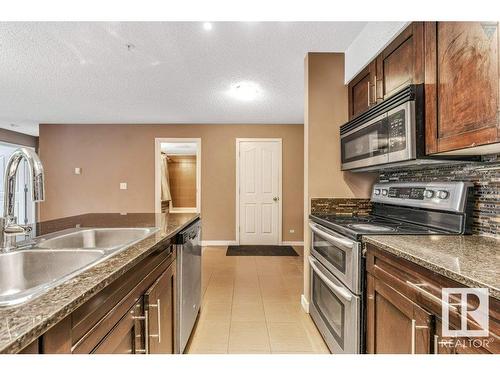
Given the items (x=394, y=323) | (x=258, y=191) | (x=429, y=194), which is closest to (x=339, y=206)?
(x=429, y=194)

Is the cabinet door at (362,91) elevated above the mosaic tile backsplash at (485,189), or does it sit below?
above

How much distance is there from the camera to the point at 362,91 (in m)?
2.12

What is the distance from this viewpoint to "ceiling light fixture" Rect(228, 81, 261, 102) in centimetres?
Answer: 319

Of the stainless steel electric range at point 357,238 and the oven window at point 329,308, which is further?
the oven window at point 329,308

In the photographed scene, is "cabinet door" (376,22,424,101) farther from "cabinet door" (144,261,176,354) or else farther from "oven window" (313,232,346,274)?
"cabinet door" (144,261,176,354)

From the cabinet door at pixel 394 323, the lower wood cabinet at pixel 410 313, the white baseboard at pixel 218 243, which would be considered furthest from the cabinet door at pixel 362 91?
the white baseboard at pixel 218 243

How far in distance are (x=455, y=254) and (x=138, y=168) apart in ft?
16.9

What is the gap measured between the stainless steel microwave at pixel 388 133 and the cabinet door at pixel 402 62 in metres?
0.12

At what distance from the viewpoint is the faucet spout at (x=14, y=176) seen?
0.98m

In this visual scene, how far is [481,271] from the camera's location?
793mm

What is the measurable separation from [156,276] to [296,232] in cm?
412

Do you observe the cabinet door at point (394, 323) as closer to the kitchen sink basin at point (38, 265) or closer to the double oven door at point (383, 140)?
the double oven door at point (383, 140)
